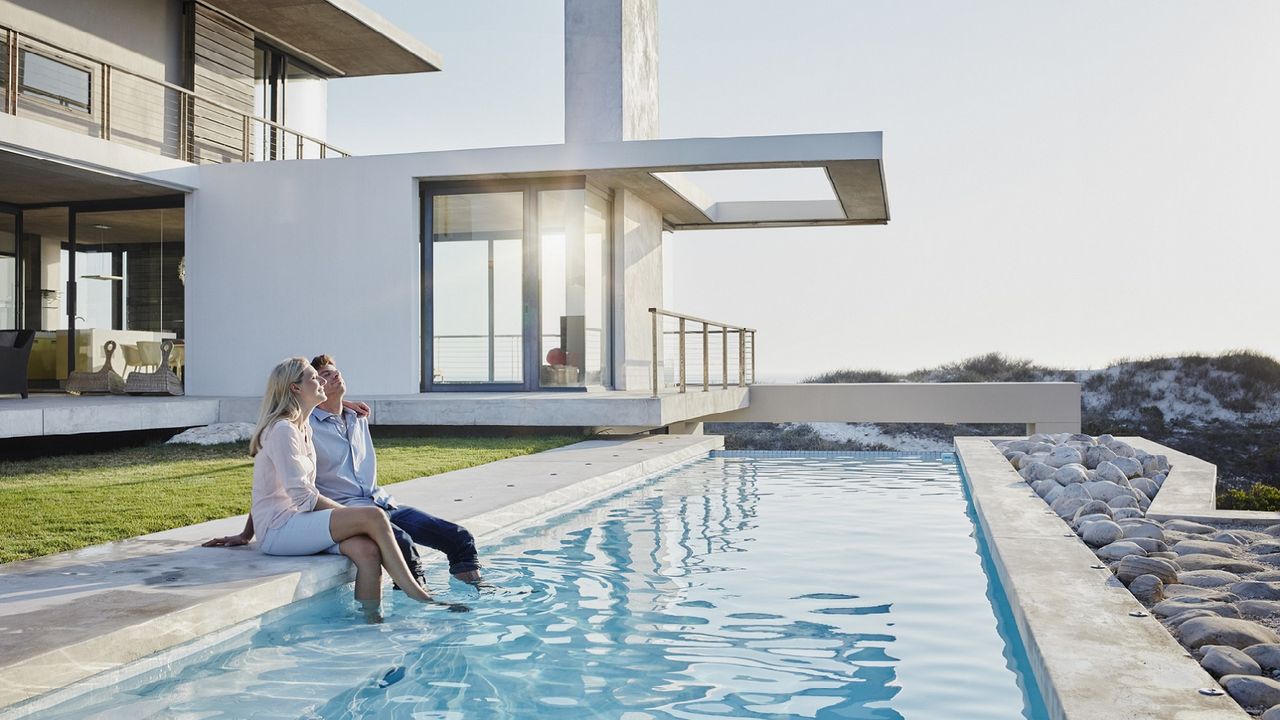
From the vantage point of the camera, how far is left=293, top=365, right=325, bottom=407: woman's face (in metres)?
4.34

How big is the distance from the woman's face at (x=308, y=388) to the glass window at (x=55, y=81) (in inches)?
420

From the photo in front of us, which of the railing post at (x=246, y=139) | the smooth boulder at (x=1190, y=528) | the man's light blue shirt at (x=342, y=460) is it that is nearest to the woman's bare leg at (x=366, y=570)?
the man's light blue shirt at (x=342, y=460)

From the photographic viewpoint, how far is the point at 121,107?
14102 millimetres

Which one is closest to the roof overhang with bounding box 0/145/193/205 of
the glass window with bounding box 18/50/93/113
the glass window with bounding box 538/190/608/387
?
the glass window with bounding box 18/50/93/113

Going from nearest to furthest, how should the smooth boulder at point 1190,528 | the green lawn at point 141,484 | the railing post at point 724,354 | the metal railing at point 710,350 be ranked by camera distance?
1. the green lawn at point 141,484
2. the smooth boulder at point 1190,528
3. the metal railing at point 710,350
4. the railing post at point 724,354

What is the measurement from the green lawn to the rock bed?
4361 mm

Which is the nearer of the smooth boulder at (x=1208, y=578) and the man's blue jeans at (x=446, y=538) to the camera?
the smooth boulder at (x=1208, y=578)

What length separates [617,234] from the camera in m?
14.4

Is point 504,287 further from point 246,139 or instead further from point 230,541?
point 230,541

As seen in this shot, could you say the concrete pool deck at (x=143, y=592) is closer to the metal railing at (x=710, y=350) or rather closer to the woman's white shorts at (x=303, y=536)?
the woman's white shorts at (x=303, y=536)

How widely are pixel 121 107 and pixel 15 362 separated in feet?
14.1

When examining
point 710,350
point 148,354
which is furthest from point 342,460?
point 710,350

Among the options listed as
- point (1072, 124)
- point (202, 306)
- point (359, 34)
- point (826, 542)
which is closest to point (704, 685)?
point (826, 542)

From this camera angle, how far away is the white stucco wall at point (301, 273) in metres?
12.9
